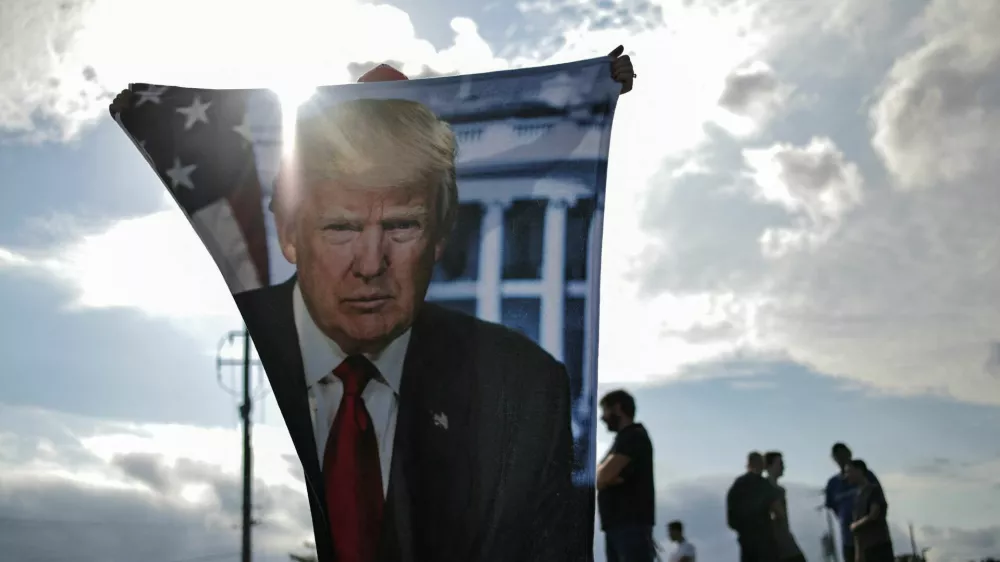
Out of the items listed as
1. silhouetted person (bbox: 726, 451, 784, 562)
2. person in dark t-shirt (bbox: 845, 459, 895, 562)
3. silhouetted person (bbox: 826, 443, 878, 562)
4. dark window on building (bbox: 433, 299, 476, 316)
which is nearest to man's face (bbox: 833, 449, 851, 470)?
silhouetted person (bbox: 826, 443, 878, 562)

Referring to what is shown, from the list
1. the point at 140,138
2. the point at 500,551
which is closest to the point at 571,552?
the point at 500,551

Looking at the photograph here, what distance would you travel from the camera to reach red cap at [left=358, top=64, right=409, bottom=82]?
251 inches

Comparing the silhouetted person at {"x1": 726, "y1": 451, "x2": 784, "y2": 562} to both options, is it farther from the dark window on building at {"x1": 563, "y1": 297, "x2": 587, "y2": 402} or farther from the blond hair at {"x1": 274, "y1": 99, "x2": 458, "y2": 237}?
the blond hair at {"x1": 274, "y1": 99, "x2": 458, "y2": 237}

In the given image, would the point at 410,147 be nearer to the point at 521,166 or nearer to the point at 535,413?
the point at 521,166

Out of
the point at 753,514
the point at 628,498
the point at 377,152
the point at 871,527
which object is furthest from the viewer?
the point at 871,527

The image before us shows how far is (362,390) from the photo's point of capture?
5.86 meters

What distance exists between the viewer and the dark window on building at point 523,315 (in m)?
5.71

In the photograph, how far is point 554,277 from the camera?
5.73 m

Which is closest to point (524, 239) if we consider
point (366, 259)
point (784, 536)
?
point (366, 259)

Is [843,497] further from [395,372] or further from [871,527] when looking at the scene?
[395,372]

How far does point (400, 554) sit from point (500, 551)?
0.49 m

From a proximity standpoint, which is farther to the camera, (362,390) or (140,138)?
(140,138)

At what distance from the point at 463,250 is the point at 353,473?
4.11 ft

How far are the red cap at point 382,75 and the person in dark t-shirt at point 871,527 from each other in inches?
158
